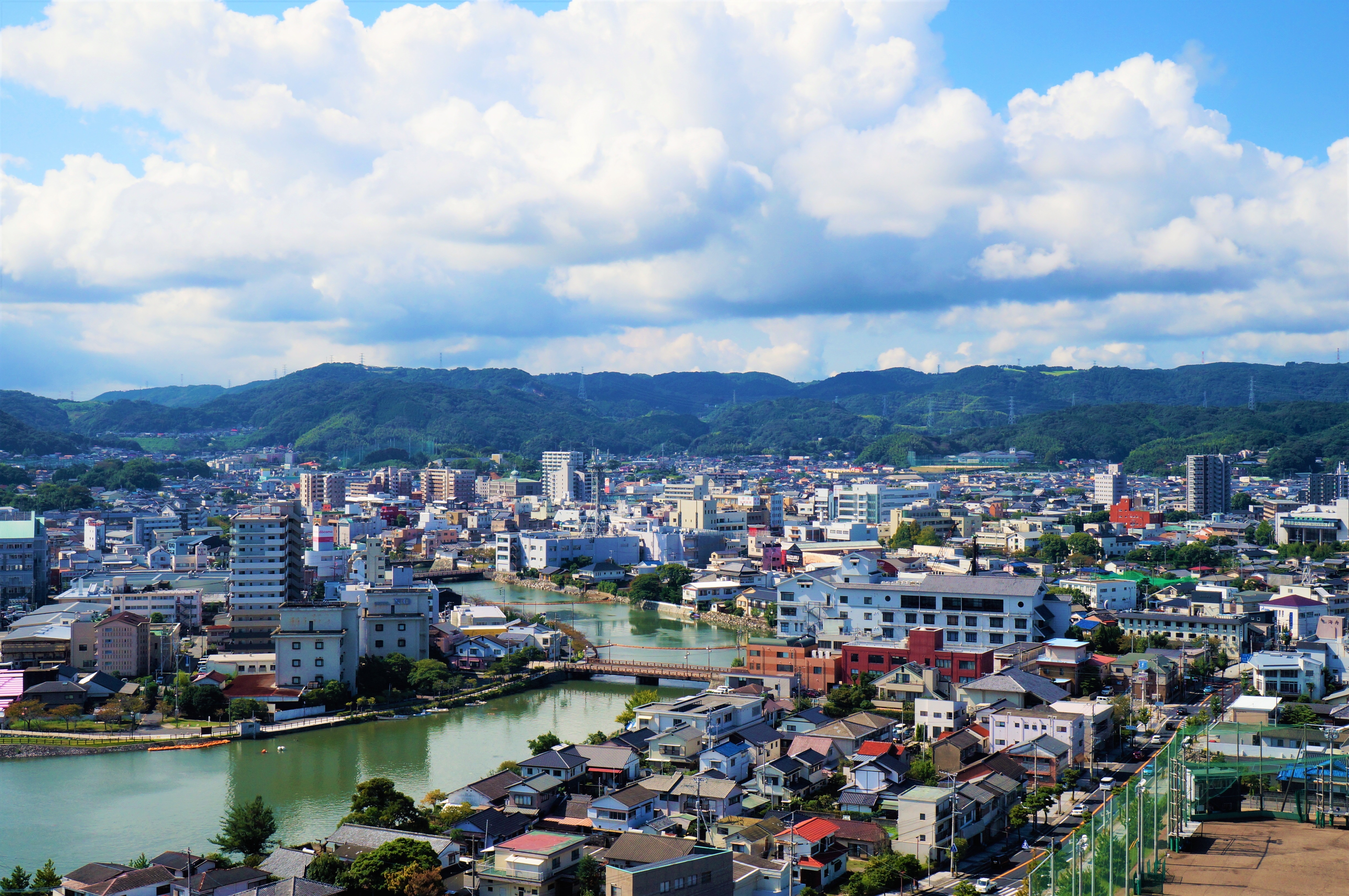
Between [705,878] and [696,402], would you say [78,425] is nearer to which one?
[696,402]

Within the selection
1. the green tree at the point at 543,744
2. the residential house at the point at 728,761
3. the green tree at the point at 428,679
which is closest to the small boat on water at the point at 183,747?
the green tree at the point at 428,679

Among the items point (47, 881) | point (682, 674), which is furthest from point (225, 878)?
point (682, 674)

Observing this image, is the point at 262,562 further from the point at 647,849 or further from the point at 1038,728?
the point at 647,849

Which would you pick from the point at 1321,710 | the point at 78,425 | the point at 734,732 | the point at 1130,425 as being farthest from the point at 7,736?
the point at 78,425

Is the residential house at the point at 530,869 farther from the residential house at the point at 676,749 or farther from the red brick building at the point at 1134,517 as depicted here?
the red brick building at the point at 1134,517

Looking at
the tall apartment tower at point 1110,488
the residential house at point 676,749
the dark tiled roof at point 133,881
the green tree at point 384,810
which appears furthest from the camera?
the tall apartment tower at point 1110,488
